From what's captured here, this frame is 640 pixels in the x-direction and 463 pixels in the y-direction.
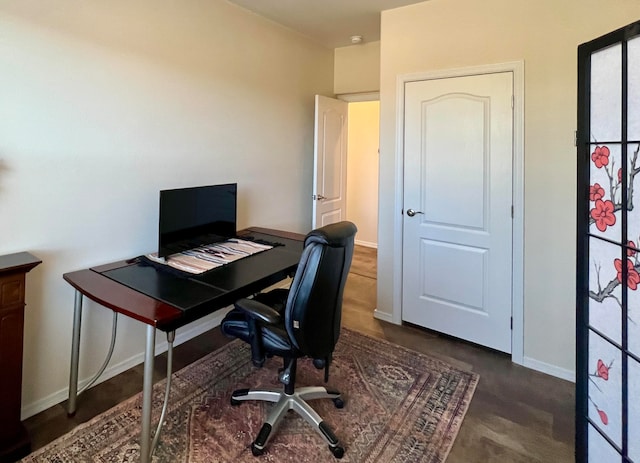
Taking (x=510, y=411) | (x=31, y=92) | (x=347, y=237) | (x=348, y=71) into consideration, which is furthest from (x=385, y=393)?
(x=348, y=71)

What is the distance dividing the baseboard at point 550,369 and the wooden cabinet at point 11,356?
2977mm

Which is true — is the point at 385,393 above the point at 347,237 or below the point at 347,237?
below

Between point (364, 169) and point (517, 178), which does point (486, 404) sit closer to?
point (517, 178)

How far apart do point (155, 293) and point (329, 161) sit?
2.67 m

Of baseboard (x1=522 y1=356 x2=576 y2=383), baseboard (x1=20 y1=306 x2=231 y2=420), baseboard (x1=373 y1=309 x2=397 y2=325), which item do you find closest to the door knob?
baseboard (x1=373 y1=309 x2=397 y2=325)

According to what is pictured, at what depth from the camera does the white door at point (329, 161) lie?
3820mm

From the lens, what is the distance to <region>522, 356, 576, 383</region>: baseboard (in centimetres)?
248

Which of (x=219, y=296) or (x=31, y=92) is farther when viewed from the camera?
(x=31, y=92)

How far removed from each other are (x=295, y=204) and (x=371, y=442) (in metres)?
2.46

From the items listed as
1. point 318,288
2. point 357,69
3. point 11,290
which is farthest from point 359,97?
point 11,290

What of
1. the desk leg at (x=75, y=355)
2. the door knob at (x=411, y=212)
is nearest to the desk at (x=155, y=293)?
the desk leg at (x=75, y=355)

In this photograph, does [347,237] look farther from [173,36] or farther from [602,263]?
[173,36]

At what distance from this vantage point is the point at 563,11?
232 centimetres

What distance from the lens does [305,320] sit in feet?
5.55
